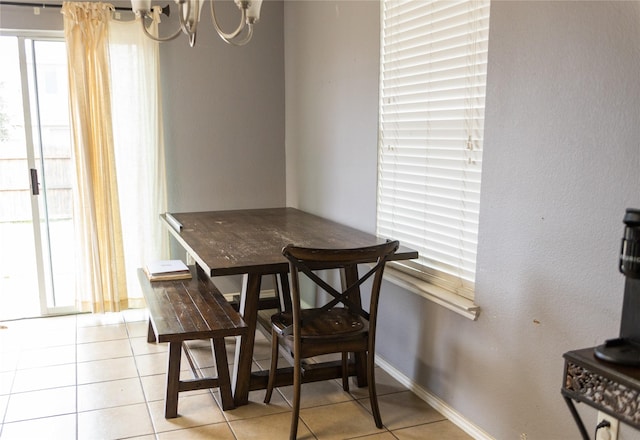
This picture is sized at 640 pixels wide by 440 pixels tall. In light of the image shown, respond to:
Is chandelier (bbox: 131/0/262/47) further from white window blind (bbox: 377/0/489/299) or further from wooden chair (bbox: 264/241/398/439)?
wooden chair (bbox: 264/241/398/439)

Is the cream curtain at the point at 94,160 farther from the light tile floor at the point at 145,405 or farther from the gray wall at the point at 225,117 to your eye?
the light tile floor at the point at 145,405

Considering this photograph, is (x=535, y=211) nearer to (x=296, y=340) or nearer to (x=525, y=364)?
(x=525, y=364)

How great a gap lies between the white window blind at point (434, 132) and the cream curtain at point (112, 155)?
70.8 inches

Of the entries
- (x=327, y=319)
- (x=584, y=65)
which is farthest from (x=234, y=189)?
(x=584, y=65)

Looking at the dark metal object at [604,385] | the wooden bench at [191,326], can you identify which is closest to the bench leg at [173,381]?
the wooden bench at [191,326]

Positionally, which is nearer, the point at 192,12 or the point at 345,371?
the point at 192,12

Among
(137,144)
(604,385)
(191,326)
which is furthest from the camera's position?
(137,144)

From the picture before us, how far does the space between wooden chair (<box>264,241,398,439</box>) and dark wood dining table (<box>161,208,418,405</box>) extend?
15cm

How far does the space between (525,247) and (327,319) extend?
0.94 metres

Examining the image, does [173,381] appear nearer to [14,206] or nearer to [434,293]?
[434,293]

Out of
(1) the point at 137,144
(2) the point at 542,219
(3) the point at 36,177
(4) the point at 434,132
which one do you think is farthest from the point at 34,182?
(2) the point at 542,219

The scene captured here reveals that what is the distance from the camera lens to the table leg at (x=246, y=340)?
253 centimetres

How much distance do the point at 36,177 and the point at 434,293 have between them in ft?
9.37

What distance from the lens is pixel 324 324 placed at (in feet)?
8.02
